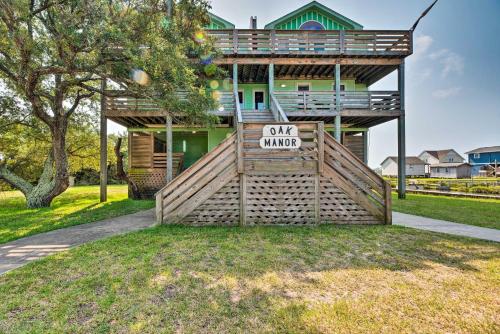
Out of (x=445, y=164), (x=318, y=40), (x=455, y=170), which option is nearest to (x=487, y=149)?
(x=445, y=164)

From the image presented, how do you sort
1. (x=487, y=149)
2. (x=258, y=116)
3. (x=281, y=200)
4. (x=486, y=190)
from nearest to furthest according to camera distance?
(x=281, y=200), (x=258, y=116), (x=486, y=190), (x=487, y=149)

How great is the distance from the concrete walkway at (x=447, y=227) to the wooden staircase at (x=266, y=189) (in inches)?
35.2

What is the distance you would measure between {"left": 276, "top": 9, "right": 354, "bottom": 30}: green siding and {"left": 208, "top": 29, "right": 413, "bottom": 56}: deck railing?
2498 mm

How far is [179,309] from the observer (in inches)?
91.0

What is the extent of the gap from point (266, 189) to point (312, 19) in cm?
1268

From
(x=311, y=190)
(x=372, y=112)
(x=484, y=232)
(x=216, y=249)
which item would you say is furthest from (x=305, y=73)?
(x=216, y=249)

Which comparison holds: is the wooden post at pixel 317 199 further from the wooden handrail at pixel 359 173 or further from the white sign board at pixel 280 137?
the white sign board at pixel 280 137

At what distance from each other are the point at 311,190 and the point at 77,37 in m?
7.59

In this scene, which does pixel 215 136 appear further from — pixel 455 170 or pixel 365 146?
pixel 455 170

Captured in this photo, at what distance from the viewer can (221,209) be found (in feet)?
18.7

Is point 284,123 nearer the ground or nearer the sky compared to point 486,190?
nearer the sky

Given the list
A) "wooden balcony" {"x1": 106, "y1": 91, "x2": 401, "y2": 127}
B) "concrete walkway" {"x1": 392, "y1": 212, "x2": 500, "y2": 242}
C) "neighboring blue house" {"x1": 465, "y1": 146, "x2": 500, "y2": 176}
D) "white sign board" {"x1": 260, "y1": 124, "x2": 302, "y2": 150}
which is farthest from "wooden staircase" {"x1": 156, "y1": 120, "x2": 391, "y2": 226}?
"neighboring blue house" {"x1": 465, "y1": 146, "x2": 500, "y2": 176}

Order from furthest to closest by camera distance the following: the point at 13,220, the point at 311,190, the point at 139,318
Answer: the point at 13,220 < the point at 311,190 < the point at 139,318

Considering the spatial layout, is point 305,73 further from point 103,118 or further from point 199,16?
point 103,118
